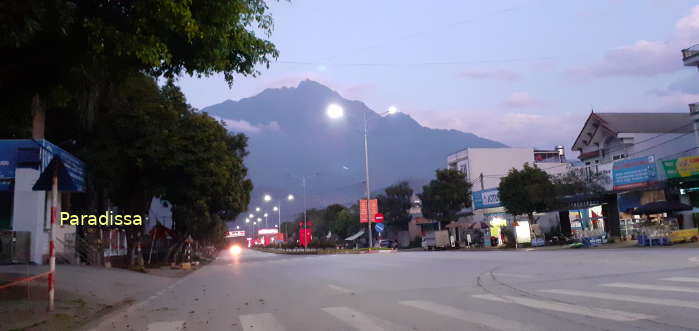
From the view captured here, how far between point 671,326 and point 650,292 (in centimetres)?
348

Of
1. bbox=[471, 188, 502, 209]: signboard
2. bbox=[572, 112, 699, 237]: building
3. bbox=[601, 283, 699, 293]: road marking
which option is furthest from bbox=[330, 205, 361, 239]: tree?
bbox=[601, 283, 699, 293]: road marking

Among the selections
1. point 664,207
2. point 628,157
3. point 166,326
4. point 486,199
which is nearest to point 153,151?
point 166,326

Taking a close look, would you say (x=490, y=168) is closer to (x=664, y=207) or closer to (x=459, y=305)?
(x=664, y=207)

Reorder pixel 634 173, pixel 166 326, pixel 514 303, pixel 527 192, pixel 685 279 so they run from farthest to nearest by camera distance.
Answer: pixel 527 192 → pixel 634 173 → pixel 685 279 → pixel 514 303 → pixel 166 326

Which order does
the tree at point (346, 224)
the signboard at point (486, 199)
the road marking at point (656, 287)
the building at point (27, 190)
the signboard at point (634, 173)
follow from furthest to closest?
the tree at point (346, 224), the signboard at point (486, 199), the signboard at point (634, 173), the building at point (27, 190), the road marking at point (656, 287)

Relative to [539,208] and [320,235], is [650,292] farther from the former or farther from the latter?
[320,235]

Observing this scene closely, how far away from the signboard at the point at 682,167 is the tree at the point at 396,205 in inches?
1973

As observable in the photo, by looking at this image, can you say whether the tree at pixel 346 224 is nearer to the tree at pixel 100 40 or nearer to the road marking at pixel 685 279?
the road marking at pixel 685 279

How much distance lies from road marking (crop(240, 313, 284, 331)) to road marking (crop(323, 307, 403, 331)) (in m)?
1.05

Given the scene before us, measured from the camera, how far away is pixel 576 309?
8297 mm

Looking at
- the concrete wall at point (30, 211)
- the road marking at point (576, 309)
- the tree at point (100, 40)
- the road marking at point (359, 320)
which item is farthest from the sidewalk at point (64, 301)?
the road marking at point (576, 309)

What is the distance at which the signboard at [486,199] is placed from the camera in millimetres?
57750

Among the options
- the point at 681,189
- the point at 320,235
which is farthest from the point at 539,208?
the point at 320,235

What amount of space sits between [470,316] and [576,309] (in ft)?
5.51
